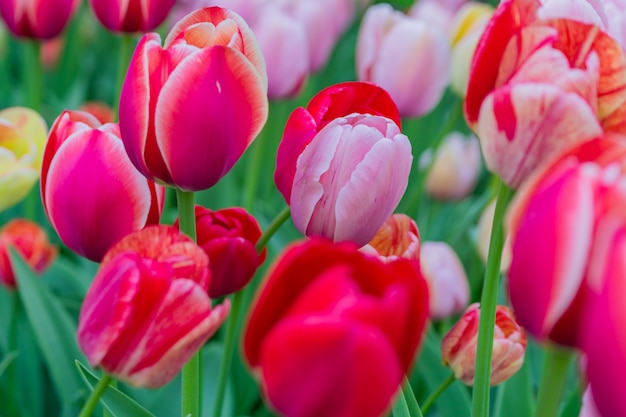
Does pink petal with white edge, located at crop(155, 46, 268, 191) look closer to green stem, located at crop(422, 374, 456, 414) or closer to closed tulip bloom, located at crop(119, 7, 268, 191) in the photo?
closed tulip bloom, located at crop(119, 7, 268, 191)

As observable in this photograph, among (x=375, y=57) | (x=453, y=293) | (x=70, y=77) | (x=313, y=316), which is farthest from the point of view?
(x=70, y=77)

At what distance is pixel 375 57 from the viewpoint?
→ 2.87 feet

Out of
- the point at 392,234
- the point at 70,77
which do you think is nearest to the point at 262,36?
the point at 392,234

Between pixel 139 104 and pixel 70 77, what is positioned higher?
pixel 139 104

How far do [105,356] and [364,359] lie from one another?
138 millimetres

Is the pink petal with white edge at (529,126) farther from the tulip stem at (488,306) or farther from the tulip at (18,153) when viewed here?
the tulip at (18,153)

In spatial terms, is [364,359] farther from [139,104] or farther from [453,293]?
[453,293]

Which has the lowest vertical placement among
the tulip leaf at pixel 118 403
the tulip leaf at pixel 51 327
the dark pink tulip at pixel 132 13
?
the tulip leaf at pixel 51 327

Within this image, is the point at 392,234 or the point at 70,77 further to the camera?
the point at 70,77

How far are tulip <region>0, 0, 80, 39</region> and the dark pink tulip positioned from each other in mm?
80

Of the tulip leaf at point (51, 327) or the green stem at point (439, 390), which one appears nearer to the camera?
the green stem at point (439, 390)

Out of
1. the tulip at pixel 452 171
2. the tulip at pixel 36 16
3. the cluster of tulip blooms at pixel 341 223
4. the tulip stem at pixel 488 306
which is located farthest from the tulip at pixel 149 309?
the tulip at pixel 452 171

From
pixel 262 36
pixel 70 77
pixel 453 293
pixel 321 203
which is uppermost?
pixel 321 203

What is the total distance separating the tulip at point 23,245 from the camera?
69cm
